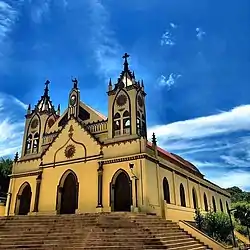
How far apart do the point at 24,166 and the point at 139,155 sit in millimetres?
11880

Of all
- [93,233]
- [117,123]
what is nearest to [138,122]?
[117,123]

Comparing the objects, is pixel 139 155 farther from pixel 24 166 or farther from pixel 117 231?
pixel 24 166

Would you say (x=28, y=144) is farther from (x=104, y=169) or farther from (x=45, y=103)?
(x=104, y=169)

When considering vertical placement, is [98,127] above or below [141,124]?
above

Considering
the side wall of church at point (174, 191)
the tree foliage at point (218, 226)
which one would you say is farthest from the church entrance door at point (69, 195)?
the tree foliage at point (218, 226)

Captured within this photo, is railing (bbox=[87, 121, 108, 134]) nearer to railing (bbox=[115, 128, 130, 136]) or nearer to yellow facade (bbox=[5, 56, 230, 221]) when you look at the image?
yellow facade (bbox=[5, 56, 230, 221])

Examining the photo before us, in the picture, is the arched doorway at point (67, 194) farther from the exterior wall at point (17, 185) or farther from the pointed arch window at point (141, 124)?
the pointed arch window at point (141, 124)

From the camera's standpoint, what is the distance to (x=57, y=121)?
25.2 m

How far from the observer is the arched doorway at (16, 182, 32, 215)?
2400cm

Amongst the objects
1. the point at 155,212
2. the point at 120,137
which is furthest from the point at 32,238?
the point at 120,137

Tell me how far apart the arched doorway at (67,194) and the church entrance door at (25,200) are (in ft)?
13.8

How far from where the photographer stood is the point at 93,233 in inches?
476

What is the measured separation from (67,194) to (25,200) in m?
5.17

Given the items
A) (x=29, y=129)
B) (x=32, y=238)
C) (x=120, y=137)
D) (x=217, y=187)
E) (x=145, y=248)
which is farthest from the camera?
(x=217, y=187)
